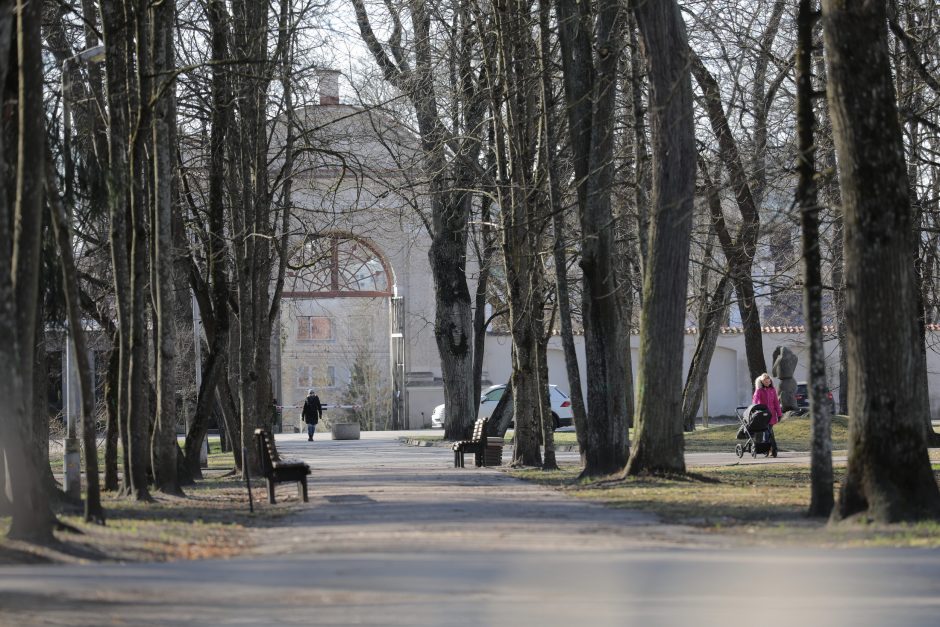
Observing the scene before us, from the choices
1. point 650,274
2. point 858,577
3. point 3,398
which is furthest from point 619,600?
point 650,274

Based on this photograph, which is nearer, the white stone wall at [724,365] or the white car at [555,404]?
the white car at [555,404]

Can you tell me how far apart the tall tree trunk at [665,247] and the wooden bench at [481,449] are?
24.2 feet

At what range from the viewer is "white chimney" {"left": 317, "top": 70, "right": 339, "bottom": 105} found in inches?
1014

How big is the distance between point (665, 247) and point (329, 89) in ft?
34.6

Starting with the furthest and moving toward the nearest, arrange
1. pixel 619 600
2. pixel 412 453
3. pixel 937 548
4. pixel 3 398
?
pixel 412 453, pixel 3 398, pixel 937 548, pixel 619 600

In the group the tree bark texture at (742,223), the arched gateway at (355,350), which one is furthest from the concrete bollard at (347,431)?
the tree bark texture at (742,223)

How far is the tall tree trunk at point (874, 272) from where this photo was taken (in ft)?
39.8

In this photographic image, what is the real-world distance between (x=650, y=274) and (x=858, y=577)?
9.42 meters

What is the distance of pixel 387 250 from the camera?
52625mm

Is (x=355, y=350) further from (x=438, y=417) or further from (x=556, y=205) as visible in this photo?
(x=556, y=205)

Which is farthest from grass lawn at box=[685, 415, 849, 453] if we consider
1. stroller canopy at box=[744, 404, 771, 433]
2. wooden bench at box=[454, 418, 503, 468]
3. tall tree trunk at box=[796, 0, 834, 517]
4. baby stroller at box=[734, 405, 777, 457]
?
tall tree trunk at box=[796, 0, 834, 517]

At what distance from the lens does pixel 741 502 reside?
1541 cm

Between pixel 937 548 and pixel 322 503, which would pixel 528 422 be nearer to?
pixel 322 503

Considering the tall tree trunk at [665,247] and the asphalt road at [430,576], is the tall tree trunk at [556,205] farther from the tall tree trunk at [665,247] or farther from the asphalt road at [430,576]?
the asphalt road at [430,576]
